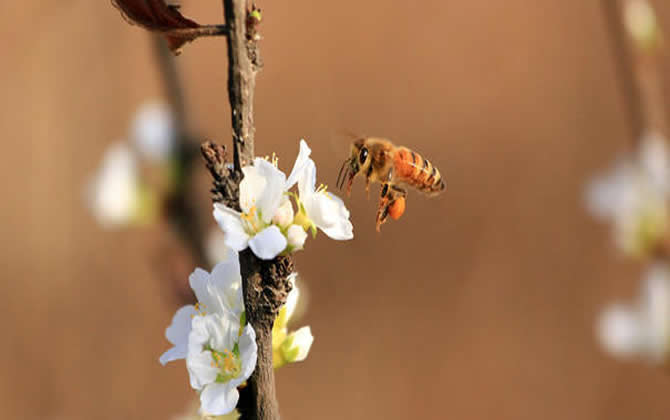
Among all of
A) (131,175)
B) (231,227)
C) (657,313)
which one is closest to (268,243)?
(231,227)

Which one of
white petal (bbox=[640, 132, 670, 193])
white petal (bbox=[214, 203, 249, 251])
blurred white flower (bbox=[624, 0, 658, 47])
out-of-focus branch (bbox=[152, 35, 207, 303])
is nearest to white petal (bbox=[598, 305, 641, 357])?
white petal (bbox=[640, 132, 670, 193])

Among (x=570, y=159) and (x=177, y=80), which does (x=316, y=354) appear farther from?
(x=177, y=80)

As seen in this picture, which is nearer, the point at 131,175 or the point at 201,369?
the point at 201,369

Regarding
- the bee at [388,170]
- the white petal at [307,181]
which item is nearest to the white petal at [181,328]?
the white petal at [307,181]

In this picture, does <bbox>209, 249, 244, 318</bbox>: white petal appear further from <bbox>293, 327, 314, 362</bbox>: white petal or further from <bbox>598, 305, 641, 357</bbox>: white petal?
<bbox>598, 305, 641, 357</bbox>: white petal

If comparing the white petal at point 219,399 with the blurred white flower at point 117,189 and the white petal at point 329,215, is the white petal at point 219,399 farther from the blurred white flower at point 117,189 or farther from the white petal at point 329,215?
the blurred white flower at point 117,189

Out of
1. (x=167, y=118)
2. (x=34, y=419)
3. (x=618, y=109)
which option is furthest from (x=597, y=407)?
(x=167, y=118)

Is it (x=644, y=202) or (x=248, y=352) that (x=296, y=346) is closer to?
(x=248, y=352)
